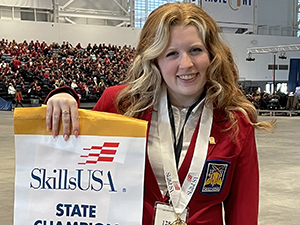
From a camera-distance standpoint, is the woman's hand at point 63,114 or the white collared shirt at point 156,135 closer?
the woman's hand at point 63,114

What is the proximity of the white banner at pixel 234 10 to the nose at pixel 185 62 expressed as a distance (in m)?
28.4

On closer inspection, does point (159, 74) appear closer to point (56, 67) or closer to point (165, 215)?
point (165, 215)

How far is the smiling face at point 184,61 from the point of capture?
4.58 ft

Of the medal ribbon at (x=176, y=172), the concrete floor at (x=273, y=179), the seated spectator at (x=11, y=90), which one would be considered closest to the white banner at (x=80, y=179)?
the medal ribbon at (x=176, y=172)

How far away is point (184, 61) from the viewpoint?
4.53 ft

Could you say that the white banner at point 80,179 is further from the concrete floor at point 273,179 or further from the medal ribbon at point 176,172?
the concrete floor at point 273,179

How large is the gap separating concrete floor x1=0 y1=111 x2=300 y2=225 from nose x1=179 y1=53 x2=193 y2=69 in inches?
132

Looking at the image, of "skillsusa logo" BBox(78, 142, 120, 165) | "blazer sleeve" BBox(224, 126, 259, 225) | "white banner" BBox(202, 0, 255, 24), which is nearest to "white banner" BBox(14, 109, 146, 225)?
"skillsusa logo" BBox(78, 142, 120, 165)

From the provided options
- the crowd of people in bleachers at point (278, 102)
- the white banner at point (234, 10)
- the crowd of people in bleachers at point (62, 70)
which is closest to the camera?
the crowd of people in bleachers at point (278, 102)

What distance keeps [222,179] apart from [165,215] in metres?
0.24

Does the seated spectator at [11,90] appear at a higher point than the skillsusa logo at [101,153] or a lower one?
lower

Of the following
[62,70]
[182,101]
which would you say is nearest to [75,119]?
[182,101]

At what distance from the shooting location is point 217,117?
4.91ft

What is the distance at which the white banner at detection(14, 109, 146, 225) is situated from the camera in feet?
4.29
